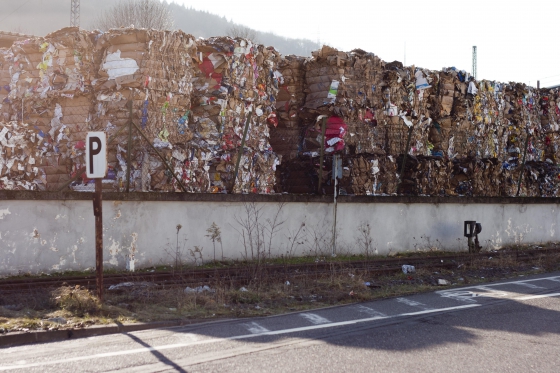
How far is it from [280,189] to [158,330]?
11.4 metres

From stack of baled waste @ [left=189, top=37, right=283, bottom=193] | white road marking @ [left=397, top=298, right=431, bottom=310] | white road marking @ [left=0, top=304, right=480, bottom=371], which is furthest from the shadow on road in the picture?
stack of baled waste @ [left=189, top=37, right=283, bottom=193]

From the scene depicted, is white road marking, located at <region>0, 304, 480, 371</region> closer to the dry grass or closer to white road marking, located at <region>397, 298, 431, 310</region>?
white road marking, located at <region>397, 298, 431, 310</region>

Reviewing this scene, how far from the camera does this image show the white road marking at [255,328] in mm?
7531

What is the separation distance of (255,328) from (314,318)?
1.00m

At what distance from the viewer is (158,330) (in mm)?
7621

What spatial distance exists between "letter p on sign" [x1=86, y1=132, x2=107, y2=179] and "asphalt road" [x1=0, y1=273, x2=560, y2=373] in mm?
2327

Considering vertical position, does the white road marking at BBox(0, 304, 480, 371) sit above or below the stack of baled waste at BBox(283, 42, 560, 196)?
below

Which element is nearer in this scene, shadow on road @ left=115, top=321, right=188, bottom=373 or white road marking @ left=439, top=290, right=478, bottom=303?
shadow on road @ left=115, top=321, right=188, bottom=373

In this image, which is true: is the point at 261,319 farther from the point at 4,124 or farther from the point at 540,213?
the point at 540,213

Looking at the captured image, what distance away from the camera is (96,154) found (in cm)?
866

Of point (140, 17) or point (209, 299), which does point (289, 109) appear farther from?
point (140, 17)

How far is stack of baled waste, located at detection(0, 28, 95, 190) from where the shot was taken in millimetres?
14469

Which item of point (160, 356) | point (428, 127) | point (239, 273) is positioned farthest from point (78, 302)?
point (428, 127)

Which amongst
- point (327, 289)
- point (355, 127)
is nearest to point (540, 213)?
point (355, 127)
